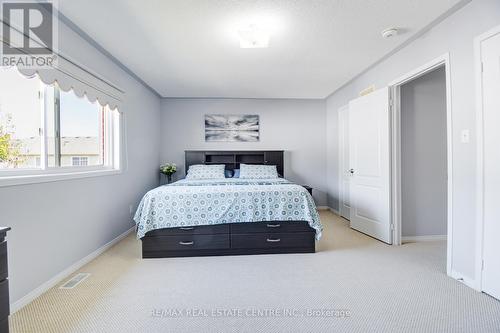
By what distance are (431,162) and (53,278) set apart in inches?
174

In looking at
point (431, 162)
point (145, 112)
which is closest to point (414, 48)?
point (431, 162)

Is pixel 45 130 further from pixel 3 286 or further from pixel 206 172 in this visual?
pixel 206 172

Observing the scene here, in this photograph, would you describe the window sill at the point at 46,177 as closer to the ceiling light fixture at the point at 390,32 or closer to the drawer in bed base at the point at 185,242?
the drawer in bed base at the point at 185,242

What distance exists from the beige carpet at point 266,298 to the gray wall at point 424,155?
678 millimetres

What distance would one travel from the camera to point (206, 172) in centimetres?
437

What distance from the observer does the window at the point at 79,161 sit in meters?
2.52

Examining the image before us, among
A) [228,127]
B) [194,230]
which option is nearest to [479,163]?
[194,230]

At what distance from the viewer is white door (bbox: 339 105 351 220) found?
4271 millimetres

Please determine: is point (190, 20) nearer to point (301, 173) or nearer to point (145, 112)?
point (145, 112)

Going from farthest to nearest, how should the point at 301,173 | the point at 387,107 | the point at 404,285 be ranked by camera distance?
the point at 301,173 < the point at 387,107 < the point at 404,285

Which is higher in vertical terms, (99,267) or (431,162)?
(431,162)

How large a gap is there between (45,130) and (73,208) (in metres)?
0.76

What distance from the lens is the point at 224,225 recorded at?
272 centimetres

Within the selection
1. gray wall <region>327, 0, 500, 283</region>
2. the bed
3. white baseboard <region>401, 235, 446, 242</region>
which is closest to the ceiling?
gray wall <region>327, 0, 500, 283</region>
